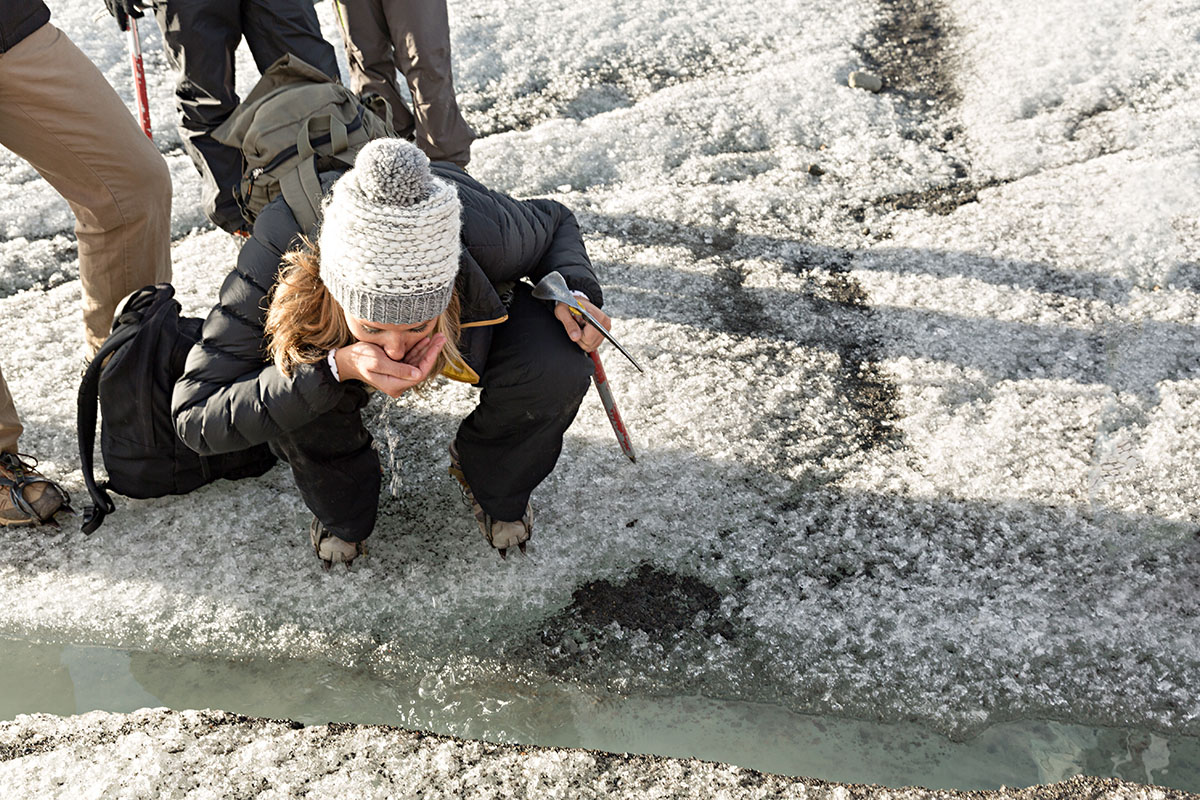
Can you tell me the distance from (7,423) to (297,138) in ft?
4.87

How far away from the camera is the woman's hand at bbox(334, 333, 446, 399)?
217 centimetres

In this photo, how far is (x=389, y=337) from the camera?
2.17 meters

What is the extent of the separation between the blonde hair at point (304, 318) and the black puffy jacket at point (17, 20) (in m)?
1.24

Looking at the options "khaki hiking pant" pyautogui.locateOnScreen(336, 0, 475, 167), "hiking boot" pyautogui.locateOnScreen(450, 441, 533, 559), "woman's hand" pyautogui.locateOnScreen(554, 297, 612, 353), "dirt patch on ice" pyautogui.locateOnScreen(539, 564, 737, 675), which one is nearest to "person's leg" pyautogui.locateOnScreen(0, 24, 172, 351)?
"khaki hiking pant" pyautogui.locateOnScreen(336, 0, 475, 167)

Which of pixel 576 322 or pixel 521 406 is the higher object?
pixel 576 322

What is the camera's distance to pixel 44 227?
4.36m

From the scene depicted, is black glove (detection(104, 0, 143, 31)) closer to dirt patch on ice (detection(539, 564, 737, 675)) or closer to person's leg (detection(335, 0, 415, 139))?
person's leg (detection(335, 0, 415, 139))

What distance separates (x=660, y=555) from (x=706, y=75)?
3464 mm

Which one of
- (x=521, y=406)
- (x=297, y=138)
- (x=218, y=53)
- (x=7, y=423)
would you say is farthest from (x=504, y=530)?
(x=218, y=53)

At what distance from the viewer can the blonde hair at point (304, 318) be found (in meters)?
2.19

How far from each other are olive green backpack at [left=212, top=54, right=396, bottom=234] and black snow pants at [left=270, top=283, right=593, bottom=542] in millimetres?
535

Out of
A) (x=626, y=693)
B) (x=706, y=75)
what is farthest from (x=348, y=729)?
(x=706, y=75)

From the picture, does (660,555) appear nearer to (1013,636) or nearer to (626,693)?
(626,693)

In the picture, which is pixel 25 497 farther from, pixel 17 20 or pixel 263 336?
pixel 17 20
